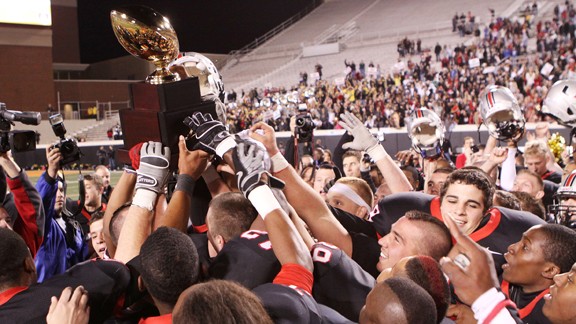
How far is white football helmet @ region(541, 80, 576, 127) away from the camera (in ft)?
16.5

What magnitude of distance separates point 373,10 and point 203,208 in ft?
113

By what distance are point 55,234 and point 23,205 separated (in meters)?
0.67

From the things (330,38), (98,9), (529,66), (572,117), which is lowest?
(572,117)

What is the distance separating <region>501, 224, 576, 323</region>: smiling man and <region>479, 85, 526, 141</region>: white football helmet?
232cm

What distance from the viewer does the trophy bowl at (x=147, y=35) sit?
2.71 m

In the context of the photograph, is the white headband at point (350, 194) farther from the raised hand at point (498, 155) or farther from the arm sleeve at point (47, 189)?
the arm sleeve at point (47, 189)

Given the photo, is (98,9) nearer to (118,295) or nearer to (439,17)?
(439,17)

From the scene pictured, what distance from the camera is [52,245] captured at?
4.11m

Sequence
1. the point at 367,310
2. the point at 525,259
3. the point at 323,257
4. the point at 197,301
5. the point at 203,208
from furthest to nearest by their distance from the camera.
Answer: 1. the point at 203,208
2. the point at 525,259
3. the point at 323,257
4. the point at 367,310
5. the point at 197,301

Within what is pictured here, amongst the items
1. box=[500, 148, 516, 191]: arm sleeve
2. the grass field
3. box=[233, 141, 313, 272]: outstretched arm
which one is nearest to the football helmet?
box=[500, 148, 516, 191]: arm sleeve

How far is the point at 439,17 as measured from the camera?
30.7m

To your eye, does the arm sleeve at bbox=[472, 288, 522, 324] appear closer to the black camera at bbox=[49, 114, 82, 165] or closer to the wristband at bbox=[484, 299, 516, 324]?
the wristband at bbox=[484, 299, 516, 324]

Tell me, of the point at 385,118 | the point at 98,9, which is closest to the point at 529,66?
the point at 385,118

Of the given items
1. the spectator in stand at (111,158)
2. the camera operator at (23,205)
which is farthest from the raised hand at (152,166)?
the spectator in stand at (111,158)
